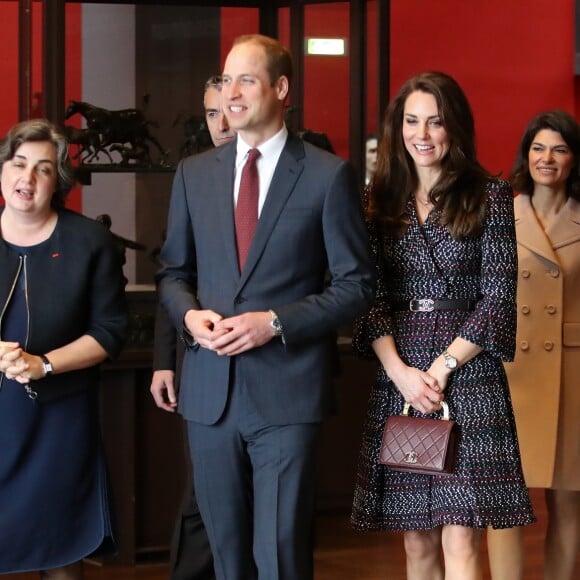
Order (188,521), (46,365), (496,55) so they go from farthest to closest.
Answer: (496,55), (188,521), (46,365)

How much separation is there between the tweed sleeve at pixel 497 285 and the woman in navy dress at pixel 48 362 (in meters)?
0.96

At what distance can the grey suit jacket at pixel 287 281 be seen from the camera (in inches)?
123

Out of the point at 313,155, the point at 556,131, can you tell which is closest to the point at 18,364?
the point at 313,155

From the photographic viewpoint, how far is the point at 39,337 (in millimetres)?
3367

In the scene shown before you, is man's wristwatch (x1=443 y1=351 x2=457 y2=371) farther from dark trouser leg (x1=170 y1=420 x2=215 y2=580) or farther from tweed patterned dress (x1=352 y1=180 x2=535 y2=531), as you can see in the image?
dark trouser leg (x1=170 y1=420 x2=215 y2=580)

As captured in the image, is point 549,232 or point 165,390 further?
point 549,232

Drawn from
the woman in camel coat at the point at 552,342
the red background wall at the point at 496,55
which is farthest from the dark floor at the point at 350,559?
the red background wall at the point at 496,55

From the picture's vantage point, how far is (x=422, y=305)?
11.3 feet

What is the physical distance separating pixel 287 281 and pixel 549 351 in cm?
137

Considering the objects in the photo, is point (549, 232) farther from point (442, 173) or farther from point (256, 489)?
point (256, 489)

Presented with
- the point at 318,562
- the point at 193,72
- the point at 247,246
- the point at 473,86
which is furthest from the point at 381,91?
the point at 473,86

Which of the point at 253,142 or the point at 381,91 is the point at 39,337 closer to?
the point at 253,142

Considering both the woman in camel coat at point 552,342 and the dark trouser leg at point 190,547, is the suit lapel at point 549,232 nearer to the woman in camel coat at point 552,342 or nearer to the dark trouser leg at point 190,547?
the woman in camel coat at point 552,342

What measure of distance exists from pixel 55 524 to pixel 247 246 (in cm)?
90
